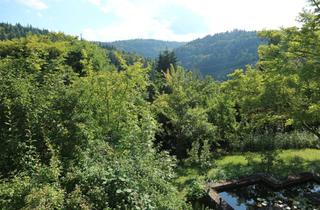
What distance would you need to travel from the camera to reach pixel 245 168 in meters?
12.4

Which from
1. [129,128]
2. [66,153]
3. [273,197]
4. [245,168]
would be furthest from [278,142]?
[66,153]

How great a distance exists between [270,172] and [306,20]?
504 cm

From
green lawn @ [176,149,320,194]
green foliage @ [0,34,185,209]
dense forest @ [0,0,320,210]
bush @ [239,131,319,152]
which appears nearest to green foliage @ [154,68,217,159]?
dense forest @ [0,0,320,210]

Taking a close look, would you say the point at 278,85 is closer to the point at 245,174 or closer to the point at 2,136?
the point at 245,174

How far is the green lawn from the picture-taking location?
1145cm

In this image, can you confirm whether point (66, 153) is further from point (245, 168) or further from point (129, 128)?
point (245, 168)

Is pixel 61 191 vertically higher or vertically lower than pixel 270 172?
higher

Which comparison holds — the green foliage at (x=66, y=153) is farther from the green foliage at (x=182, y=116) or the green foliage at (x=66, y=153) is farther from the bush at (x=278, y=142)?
the bush at (x=278, y=142)

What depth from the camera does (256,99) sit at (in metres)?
12.6

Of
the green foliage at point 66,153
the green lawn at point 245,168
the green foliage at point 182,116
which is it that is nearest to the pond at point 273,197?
the green lawn at point 245,168

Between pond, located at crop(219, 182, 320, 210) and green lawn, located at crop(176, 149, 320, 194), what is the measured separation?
0.86 m

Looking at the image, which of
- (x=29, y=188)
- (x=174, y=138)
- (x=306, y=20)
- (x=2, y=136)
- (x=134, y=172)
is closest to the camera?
(x=29, y=188)

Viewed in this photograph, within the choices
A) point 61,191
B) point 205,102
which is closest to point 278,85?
point 205,102

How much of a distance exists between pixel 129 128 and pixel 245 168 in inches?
189
